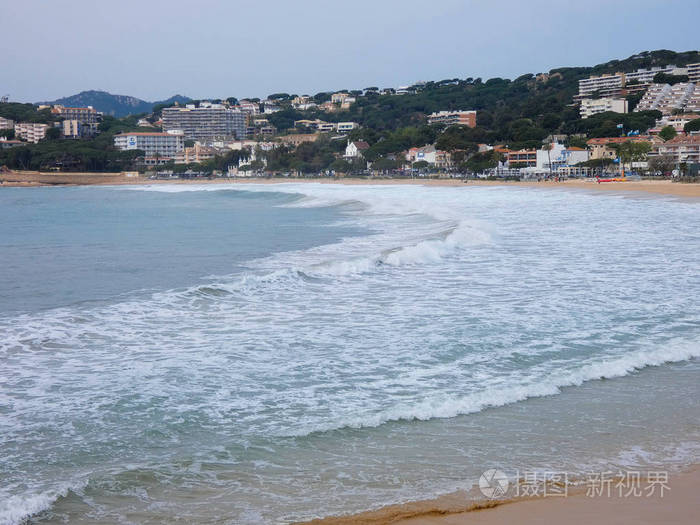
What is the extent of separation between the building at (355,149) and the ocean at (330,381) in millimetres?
87412

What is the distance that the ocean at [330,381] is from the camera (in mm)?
3680

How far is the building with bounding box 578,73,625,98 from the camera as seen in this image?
12275 centimetres

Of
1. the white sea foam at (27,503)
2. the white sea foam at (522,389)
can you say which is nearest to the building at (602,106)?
the white sea foam at (522,389)

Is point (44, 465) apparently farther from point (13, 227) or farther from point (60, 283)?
point (13, 227)

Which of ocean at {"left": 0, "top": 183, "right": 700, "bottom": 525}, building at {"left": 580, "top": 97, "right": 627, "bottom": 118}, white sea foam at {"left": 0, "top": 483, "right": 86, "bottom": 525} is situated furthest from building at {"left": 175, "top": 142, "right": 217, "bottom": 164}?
white sea foam at {"left": 0, "top": 483, "right": 86, "bottom": 525}

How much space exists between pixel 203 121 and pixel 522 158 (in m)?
109

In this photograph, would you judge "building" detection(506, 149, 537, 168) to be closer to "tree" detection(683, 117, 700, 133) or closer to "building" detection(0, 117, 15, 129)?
"tree" detection(683, 117, 700, 133)

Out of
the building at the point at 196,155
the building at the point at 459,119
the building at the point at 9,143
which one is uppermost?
the building at the point at 459,119

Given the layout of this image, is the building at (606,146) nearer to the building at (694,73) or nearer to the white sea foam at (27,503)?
the building at (694,73)

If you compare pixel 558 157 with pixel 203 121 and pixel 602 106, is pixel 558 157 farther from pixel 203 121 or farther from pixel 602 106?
pixel 203 121

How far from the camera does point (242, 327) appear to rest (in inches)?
281

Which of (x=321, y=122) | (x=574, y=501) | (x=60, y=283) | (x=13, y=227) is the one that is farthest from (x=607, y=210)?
(x=321, y=122)

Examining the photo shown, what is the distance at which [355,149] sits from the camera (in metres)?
99.3

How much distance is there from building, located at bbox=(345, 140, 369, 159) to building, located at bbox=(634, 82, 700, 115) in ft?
136
